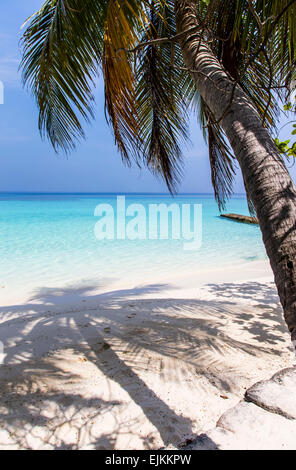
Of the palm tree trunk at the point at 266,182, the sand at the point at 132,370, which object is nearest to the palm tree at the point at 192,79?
the palm tree trunk at the point at 266,182

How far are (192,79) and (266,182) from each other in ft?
7.84

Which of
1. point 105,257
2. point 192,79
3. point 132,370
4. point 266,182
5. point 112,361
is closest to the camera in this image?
point 266,182

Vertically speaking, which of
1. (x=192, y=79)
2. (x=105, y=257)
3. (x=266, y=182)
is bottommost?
(x=105, y=257)

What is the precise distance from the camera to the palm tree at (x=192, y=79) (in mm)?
1350

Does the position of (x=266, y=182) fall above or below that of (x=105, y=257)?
above

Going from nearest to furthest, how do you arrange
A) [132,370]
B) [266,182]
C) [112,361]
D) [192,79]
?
[266,182], [132,370], [112,361], [192,79]

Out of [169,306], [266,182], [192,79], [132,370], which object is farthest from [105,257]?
[266,182]

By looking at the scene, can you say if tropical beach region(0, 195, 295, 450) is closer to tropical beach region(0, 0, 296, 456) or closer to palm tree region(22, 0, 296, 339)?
tropical beach region(0, 0, 296, 456)

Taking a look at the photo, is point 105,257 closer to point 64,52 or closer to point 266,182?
point 64,52

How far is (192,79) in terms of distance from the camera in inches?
128

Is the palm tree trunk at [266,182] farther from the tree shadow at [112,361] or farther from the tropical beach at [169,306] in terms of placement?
the tree shadow at [112,361]

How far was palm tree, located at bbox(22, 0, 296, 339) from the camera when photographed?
1350mm

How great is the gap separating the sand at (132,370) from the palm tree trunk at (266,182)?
40.5 inches

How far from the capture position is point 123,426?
167cm
